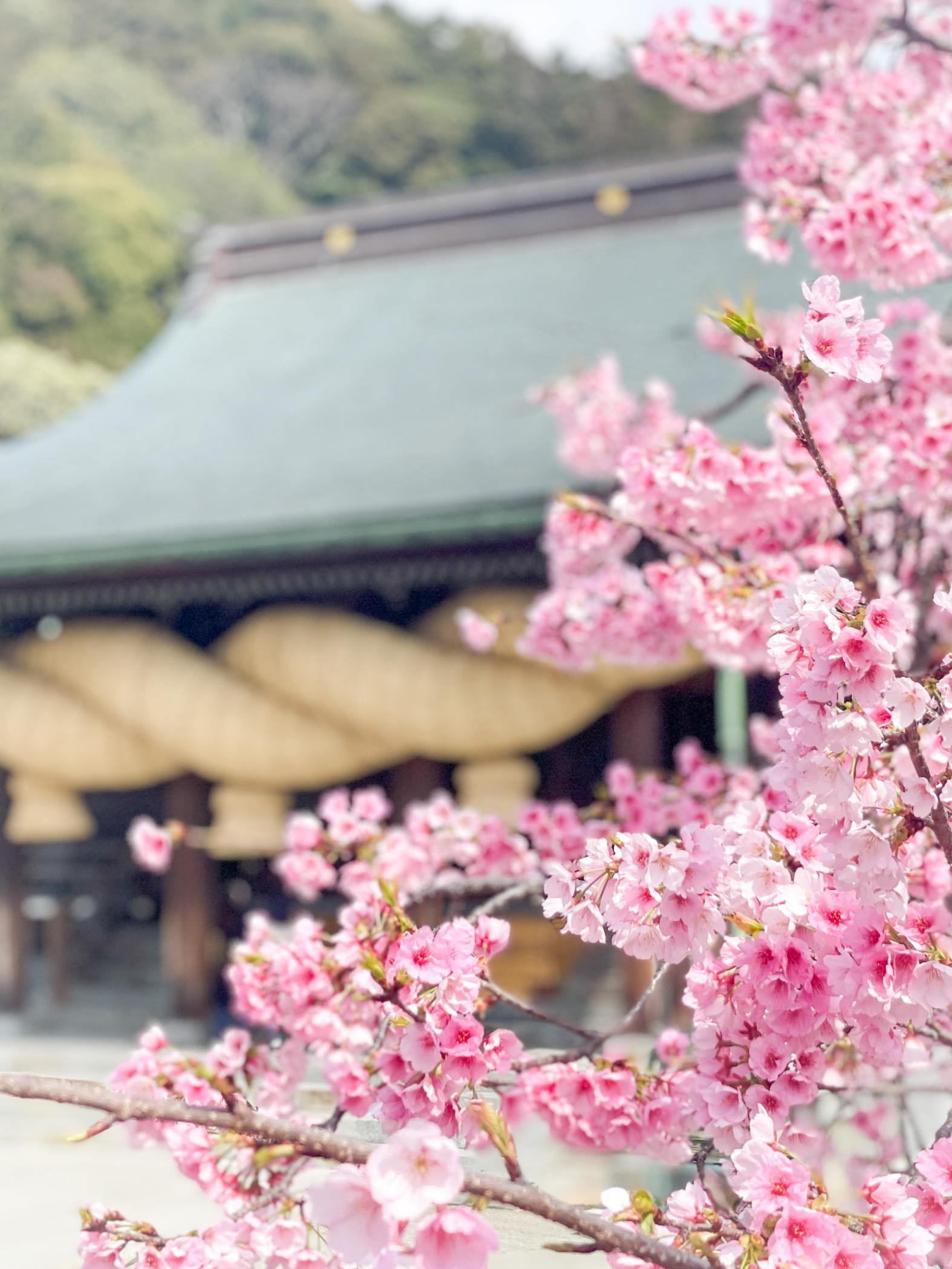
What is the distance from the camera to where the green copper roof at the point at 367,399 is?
7.39 meters

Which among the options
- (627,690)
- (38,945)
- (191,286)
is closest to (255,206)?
(191,286)

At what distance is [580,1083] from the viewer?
215 cm

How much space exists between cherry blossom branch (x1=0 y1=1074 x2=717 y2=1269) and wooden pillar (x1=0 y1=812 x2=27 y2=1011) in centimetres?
774

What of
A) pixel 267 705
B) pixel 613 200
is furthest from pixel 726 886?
pixel 613 200

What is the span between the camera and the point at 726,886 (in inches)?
63.5

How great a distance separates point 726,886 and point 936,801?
0.27m

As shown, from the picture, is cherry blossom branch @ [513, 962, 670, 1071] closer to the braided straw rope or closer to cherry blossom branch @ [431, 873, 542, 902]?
cherry blossom branch @ [431, 873, 542, 902]

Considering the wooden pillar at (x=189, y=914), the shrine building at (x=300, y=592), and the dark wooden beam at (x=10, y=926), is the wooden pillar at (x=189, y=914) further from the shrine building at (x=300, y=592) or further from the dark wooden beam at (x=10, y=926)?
the dark wooden beam at (x=10, y=926)

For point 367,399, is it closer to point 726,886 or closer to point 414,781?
point 414,781

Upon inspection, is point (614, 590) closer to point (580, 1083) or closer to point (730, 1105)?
point (580, 1083)

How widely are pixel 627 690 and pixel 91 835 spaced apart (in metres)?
3.66

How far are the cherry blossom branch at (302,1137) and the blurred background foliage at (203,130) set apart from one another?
26.4 m

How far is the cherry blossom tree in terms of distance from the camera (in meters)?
1.37

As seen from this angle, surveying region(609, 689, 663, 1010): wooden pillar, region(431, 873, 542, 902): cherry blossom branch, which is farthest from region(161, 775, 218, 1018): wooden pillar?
region(431, 873, 542, 902): cherry blossom branch
